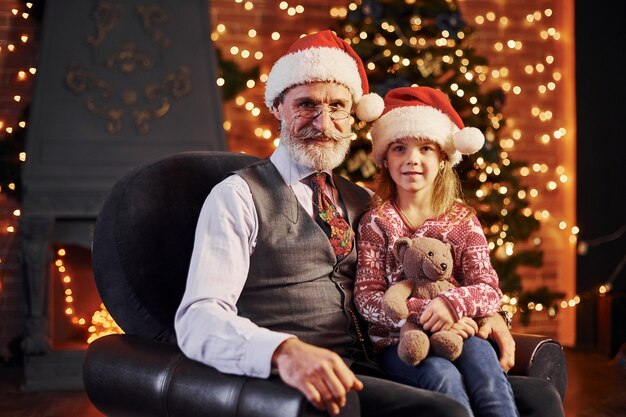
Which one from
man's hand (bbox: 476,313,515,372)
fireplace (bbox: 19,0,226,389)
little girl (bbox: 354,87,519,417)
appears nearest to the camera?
little girl (bbox: 354,87,519,417)

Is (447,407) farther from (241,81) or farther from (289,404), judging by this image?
(241,81)

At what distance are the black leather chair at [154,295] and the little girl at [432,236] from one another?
0.21 meters

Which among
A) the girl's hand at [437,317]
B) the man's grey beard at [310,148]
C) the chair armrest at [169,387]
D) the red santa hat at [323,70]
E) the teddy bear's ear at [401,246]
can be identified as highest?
the red santa hat at [323,70]

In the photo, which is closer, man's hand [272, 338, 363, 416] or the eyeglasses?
man's hand [272, 338, 363, 416]

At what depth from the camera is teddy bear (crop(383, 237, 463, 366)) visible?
1.76 m

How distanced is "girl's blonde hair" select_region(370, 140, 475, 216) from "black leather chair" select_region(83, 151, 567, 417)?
0.40 meters

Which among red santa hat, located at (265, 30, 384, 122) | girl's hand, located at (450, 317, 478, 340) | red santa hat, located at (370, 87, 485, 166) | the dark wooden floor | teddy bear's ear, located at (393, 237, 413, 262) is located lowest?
the dark wooden floor

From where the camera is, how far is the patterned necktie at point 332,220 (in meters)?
1.98

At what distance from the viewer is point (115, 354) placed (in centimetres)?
167

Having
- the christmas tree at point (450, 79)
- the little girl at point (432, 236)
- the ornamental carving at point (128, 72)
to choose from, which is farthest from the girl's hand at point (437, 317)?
the ornamental carving at point (128, 72)

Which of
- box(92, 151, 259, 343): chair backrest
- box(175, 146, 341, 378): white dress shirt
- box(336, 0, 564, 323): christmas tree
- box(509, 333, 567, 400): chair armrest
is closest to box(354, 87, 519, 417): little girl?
box(509, 333, 567, 400): chair armrest

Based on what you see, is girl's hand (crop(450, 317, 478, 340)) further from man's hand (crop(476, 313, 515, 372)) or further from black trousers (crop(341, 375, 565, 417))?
black trousers (crop(341, 375, 565, 417))

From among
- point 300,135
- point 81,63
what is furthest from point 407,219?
point 81,63

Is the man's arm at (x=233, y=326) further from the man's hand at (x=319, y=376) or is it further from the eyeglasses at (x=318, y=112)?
the eyeglasses at (x=318, y=112)
